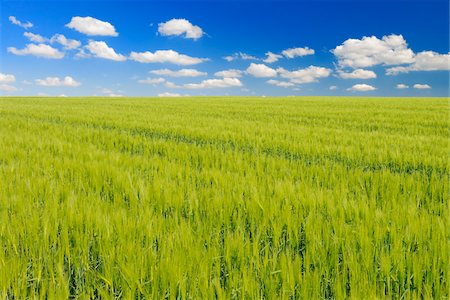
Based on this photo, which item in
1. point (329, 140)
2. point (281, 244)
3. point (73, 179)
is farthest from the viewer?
point (329, 140)

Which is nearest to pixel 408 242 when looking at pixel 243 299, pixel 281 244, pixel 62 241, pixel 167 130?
pixel 281 244

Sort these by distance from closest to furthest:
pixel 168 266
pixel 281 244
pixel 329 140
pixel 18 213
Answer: pixel 168 266 < pixel 281 244 < pixel 18 213 < pixel 329 140

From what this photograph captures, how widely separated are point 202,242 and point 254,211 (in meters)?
0.61

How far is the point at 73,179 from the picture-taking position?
142 inches

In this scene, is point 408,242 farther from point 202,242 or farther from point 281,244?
point 202,242

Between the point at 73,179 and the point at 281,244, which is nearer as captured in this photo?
the point at 281,244

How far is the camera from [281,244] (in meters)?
2.12

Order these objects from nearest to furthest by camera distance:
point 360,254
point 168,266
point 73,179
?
1. point 168,266
2. point 360,254
3. point 73,179

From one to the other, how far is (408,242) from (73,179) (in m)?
3.13

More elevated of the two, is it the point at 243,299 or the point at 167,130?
the point at 167,130

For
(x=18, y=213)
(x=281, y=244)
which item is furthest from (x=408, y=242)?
(x=18, y=213)

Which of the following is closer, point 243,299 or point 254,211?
point 243,299

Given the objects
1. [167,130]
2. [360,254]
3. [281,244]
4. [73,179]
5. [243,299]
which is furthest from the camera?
[167,130]

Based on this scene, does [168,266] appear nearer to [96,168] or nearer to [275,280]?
[275,280]
